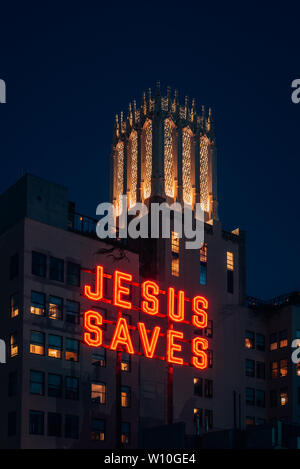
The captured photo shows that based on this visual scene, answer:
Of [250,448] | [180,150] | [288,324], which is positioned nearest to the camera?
[250,448]

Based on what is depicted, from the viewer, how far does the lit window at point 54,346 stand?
84125mm

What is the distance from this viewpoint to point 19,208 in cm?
8888

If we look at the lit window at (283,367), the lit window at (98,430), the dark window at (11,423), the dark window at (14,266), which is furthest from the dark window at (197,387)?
the dark window at (14,266)

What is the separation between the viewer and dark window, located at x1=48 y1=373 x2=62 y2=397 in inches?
3265

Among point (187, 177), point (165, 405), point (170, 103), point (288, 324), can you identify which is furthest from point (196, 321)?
point (170, 103)

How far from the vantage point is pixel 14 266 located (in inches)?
3381

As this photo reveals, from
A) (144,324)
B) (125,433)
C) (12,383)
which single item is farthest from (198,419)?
(12,383)

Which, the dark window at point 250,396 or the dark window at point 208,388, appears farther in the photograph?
the dark window at point 250,396

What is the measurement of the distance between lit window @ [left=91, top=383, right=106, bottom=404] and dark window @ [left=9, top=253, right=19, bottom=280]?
14024 millimetres

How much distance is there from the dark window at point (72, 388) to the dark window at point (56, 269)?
10277 millimetres

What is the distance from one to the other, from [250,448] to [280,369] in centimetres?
3041

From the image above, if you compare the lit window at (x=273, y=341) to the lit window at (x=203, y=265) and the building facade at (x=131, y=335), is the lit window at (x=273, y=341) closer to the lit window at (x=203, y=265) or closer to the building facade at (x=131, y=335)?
the building facade at (x=131, y=335)
